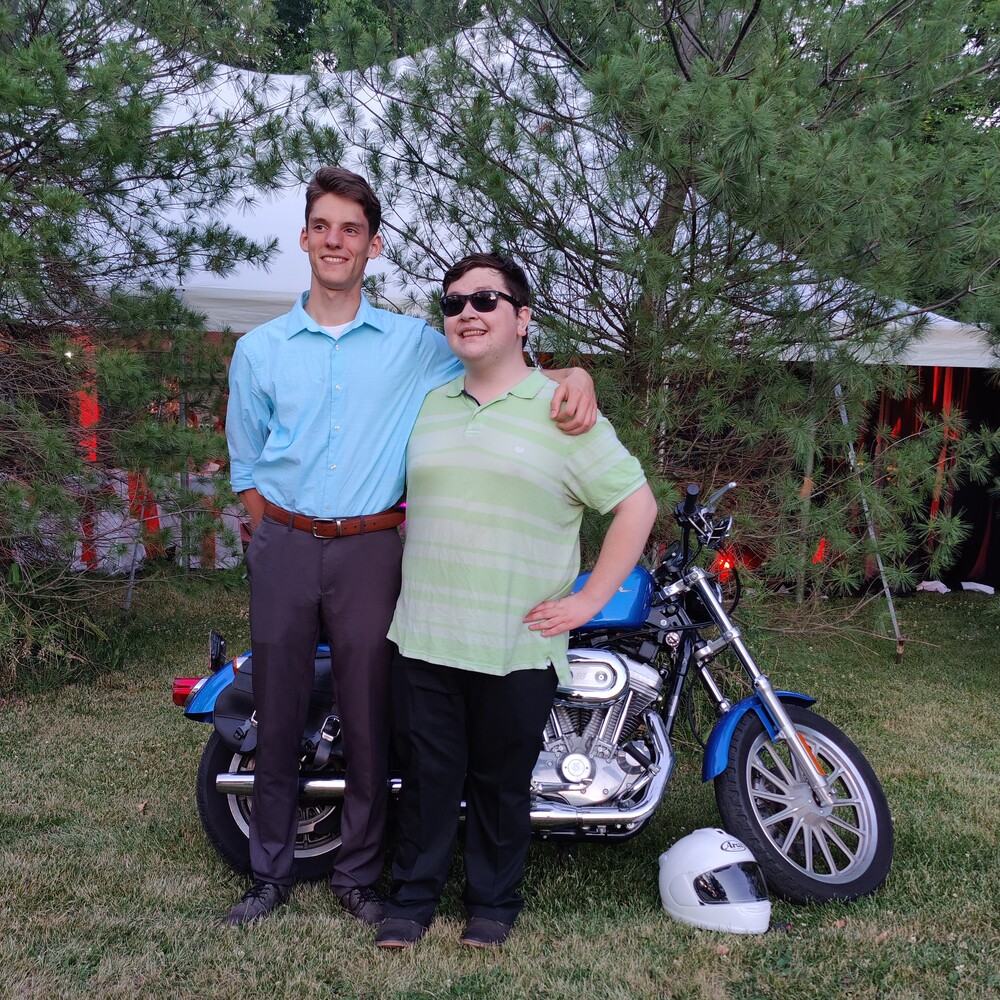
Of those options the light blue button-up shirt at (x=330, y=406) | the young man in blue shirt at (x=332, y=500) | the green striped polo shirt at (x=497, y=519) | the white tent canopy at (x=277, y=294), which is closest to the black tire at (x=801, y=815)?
the green striped polo shirt at (x=497, y=519)

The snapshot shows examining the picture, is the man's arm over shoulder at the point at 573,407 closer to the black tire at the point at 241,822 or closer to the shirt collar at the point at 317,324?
the shirt collar at the point at 317,324

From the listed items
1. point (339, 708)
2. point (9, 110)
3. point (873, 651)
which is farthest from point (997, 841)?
point (9, 110)

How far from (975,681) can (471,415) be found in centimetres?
449

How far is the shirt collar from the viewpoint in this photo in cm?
255

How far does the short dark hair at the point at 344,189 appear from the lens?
2521 millimetres

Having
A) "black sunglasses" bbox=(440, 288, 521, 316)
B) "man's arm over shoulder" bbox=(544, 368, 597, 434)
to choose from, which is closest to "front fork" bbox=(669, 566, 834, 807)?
"man's arm over shoulder" bbox=(544, 368, 597, 434)

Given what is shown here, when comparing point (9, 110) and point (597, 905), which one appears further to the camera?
point (9, 110)

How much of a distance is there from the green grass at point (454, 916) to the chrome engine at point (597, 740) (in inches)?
13.9

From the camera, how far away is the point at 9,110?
397 cm

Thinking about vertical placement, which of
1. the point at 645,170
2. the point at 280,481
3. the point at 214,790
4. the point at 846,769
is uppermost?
the point at 645,170

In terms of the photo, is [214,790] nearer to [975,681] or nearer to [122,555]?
[122,555]

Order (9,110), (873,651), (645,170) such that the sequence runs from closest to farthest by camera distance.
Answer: (645,170)
(9,110)
(873,651)

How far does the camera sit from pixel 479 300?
93.2 inches

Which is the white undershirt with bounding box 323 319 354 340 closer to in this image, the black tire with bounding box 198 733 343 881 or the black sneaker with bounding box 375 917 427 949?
the black tire with bounding box 198 733 343 881
